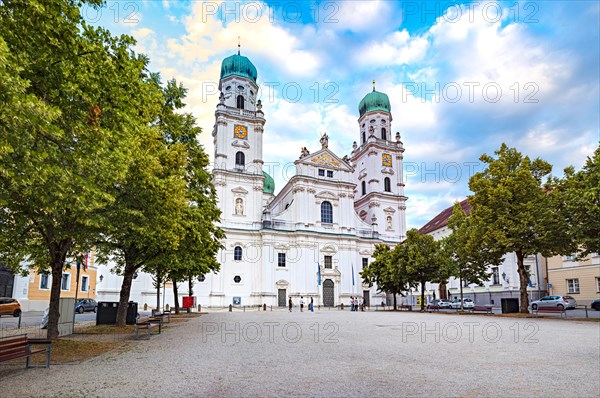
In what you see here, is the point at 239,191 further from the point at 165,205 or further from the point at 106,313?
the point at 165,205

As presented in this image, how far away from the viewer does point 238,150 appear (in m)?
56.1

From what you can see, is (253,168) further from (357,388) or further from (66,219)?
(357,388)

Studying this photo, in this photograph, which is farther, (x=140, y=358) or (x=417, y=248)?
(x=417, y=248)

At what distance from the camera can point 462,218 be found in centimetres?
3872

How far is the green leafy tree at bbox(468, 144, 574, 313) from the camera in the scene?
24875 millimetres

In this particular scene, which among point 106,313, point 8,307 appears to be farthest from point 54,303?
point 8,307

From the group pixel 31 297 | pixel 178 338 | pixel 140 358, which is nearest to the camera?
pixel 140 358

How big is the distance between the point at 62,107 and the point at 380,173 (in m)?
58.2

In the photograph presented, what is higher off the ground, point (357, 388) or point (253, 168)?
point (253, 168)

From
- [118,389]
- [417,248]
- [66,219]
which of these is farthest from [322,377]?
[417,248]

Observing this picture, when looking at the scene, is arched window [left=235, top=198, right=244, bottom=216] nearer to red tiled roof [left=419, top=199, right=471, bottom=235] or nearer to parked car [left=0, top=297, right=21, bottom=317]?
parked car [left=0, top=297, right=21, bottom=317]

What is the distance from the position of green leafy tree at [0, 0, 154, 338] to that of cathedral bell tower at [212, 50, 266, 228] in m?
43.4

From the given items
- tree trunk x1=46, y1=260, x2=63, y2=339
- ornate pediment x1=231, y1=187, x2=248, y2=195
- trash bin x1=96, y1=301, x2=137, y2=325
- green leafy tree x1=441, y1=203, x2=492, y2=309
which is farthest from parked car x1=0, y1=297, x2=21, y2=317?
green leafy tree x1=441, y1=203, x2=492, y2=309

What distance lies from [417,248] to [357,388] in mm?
31991
